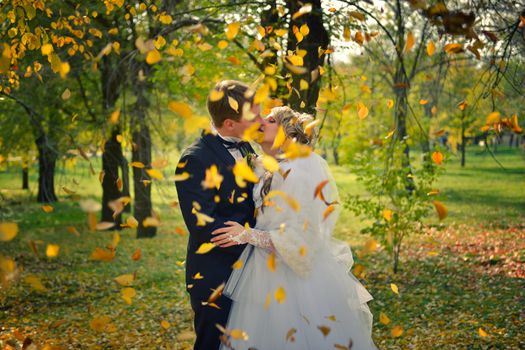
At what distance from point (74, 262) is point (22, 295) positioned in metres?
Result: 2.88

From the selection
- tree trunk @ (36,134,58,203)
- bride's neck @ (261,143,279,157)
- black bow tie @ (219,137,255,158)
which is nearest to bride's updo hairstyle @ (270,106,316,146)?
bride's neck @ (261,143,279,157)

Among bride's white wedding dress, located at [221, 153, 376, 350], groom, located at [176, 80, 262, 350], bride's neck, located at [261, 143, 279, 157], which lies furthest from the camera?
bride's neck, located at [261, 143, 279, 157]

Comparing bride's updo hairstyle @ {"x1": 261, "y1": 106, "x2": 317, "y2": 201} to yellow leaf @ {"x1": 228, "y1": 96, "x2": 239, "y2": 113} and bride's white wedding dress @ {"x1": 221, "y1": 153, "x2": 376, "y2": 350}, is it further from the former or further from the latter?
yellow leaf @ {"x1": 228, "y1": 96, "x2": 239, "y2": 113}

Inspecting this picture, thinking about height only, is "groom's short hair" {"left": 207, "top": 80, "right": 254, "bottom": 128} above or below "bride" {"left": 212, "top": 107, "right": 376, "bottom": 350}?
above

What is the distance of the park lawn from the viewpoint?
5645 millimetres

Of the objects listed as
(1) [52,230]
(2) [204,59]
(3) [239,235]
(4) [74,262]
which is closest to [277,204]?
(3) [239,235]

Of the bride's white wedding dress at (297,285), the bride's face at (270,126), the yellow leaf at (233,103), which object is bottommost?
the bride's white wedding dress at (297,285)

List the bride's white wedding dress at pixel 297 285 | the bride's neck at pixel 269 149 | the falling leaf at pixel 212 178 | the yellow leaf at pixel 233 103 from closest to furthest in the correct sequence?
the falling leaf at pixel 212 178 < the yellow leaf at pixel 233 103 < the bride's white wedding dress at pixel 297 285 < the bride's neck at pixel 269 149

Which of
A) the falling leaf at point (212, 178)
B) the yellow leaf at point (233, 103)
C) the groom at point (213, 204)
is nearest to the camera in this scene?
the falling leaf at point (212, 178)

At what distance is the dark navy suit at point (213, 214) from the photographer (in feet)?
10.6

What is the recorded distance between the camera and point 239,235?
3.11m

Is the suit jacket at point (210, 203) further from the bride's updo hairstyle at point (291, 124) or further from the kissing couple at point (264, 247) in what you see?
the bride's updo hairstyle at point (291, 124)

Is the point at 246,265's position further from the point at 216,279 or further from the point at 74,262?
the point at 74,262

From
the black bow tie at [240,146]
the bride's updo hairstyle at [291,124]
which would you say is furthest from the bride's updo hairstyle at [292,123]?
the black bow tie at [240,146]
